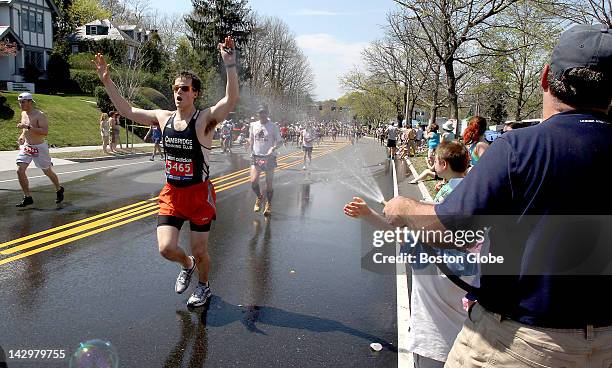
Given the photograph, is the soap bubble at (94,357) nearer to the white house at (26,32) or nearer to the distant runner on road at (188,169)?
the distant runner on road at (188,169)

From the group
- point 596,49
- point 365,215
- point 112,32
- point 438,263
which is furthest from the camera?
point 112,32

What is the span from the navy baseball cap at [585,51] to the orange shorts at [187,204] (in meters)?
3.50

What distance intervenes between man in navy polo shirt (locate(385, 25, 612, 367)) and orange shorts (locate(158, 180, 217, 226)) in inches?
128

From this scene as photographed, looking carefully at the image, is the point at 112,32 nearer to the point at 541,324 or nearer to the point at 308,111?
the point at 308,111

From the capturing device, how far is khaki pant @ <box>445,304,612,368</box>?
1641mm

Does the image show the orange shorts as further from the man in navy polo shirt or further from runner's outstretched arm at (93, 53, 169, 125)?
the man in navy polo shirt

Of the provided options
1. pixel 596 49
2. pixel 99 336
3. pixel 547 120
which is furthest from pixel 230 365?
pixel 596 49

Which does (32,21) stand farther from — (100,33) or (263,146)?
(263,146)

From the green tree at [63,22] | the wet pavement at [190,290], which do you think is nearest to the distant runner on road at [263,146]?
the wet pavement at [190,290]

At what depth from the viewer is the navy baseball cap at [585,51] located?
5.41 ft

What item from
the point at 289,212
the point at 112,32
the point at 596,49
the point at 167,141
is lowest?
the point at 289,212

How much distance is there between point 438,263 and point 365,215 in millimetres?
767

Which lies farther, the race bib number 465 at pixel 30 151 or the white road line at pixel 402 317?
the race bib number 465 at pixel 30 151

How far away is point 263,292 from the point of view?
5.21 metres
